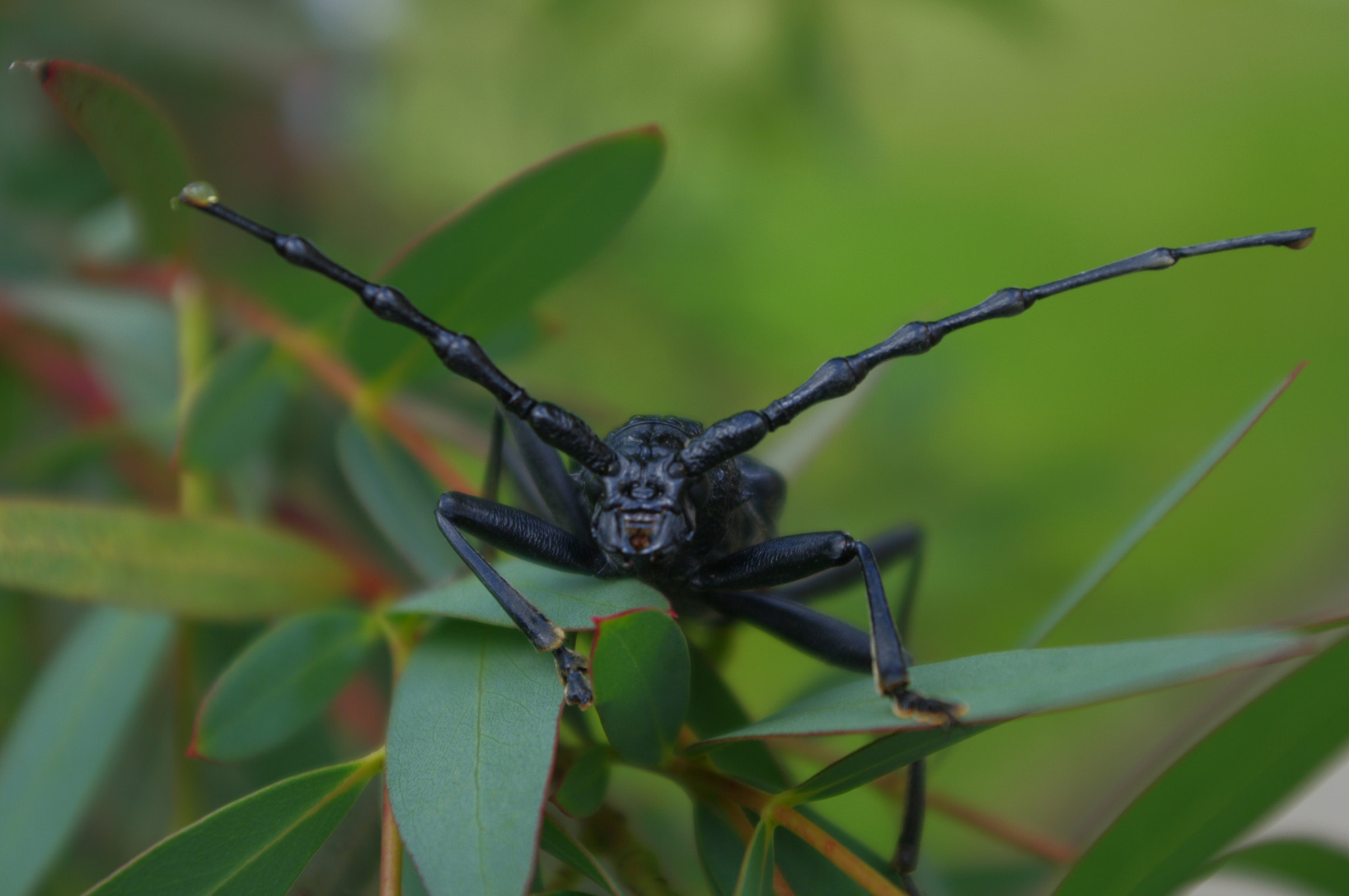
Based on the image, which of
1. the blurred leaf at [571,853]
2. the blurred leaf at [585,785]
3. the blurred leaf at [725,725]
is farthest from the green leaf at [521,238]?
the blurred leaf at [571,853]

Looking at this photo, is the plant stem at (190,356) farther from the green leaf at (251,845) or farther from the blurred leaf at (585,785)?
the blurred leaf at (585,785)

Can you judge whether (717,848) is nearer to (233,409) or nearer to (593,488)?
(593,488)

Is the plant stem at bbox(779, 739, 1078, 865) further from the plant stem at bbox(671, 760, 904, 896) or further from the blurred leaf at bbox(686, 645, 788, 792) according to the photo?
the plant stem at bbox(671, 760, 904, 896)

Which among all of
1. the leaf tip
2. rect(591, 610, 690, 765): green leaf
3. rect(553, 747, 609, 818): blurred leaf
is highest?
the leaf tip

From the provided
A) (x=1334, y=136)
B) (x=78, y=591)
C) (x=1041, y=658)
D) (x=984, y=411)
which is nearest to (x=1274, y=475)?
(x=984, y=411)

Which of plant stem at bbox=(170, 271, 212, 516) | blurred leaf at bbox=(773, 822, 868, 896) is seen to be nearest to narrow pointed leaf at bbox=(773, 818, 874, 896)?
blurred leaf at bbox=(773, 822, 868, 896)

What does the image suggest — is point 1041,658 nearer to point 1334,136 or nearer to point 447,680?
point 447,680
